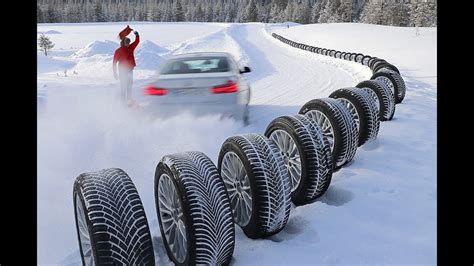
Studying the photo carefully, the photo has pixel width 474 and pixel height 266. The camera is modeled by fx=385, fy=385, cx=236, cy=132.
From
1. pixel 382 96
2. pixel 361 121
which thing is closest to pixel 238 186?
pixel 361 121

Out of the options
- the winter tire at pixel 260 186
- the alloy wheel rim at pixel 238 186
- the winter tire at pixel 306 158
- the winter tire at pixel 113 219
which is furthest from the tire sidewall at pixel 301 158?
the winter tire at pixel 113 219

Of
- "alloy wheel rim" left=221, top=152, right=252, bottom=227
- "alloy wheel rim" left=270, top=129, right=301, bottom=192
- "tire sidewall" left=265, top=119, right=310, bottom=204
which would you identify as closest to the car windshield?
"alloy wheel rim" left=270, top=129, right=301, bottom=192

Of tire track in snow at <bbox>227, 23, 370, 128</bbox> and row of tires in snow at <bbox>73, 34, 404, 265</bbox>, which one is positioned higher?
tire track in snow at <bbox>227, 23, 370, 128</bbox>

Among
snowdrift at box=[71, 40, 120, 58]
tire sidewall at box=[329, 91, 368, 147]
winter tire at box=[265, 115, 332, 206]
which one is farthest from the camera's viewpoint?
snowdrift at box=[71, 40, 120, 58]

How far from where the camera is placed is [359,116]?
578 cm

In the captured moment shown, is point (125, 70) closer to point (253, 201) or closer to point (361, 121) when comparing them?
point (361, 121)

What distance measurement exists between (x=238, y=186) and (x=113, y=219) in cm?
137

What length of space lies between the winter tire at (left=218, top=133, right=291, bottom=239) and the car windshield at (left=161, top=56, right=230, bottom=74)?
12.1 ft

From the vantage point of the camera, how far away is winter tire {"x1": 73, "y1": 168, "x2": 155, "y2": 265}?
260 cm

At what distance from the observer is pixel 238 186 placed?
3703 mm

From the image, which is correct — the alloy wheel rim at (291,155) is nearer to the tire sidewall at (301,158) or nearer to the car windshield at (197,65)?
the tire sidewall at (301,158)

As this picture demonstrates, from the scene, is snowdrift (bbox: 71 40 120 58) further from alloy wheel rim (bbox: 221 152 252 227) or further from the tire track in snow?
alloy wheel rim (bbox: 221 152 252 227)

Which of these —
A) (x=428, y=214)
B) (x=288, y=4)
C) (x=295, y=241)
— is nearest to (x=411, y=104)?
(x=428, y=214)
